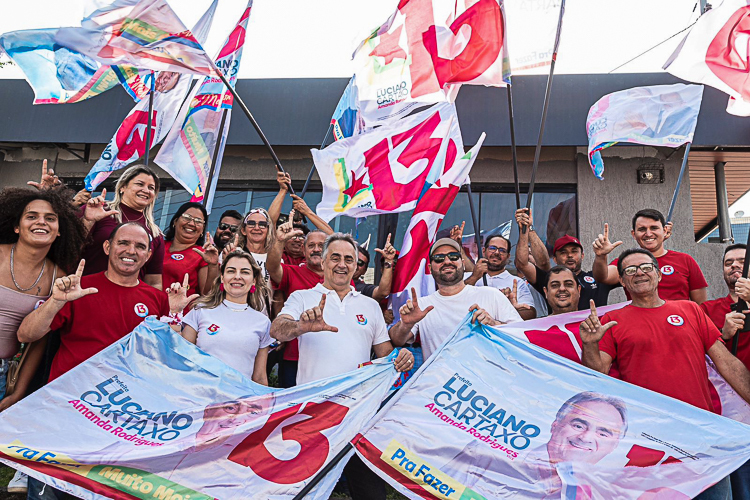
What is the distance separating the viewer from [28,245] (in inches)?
147

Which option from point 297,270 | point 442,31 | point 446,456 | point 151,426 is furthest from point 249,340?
point 442,31

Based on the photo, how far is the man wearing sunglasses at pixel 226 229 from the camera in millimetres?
5477

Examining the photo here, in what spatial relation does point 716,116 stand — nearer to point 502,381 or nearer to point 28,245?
point 502,381

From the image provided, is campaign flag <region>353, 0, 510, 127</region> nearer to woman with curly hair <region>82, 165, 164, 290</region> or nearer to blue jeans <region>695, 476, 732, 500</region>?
woman with curly hair <region>82, 165, 164, 290</region>

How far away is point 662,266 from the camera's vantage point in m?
4.79

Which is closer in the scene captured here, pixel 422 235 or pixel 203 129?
pixel 422 235

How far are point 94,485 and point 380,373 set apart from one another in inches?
67.1

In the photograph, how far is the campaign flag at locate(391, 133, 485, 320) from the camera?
4.68 meters

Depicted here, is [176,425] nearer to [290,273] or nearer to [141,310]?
[141,310]

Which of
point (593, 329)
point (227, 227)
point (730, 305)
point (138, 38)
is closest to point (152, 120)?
point (138, 38)

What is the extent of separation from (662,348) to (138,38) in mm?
5388

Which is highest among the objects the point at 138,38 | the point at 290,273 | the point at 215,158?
the point at 138,38

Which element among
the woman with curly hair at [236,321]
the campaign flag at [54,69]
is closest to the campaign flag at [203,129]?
the campaign flag at [54,69]

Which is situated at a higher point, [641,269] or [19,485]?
[641,269]
